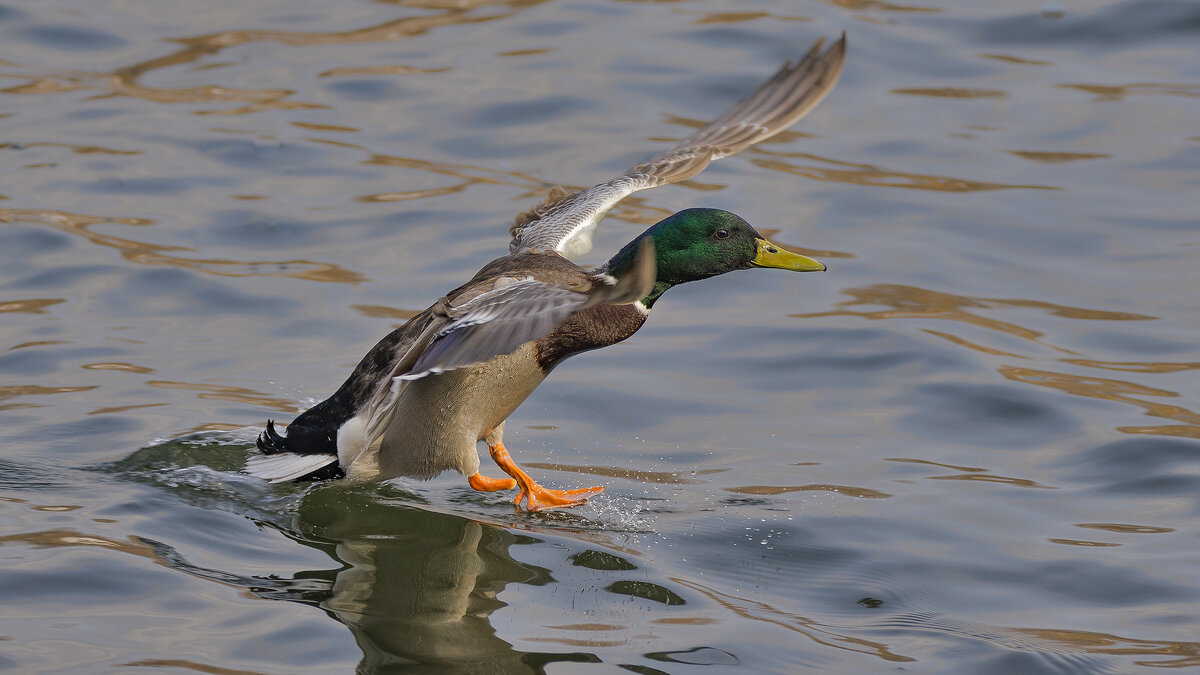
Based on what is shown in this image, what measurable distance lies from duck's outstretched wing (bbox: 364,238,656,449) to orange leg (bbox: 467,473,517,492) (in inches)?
23.5

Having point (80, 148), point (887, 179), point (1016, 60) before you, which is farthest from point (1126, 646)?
point (80, 148)

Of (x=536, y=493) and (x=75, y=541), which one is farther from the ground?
(x=536, y=493)

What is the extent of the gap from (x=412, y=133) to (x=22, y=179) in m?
2.64

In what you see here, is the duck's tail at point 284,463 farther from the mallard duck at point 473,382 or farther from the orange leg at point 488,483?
the orange leg at point 488,483

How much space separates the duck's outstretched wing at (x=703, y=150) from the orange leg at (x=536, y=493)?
102cm

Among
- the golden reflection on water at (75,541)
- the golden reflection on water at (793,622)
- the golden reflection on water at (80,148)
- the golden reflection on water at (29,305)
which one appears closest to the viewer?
the golden reflection on water at (793,622)

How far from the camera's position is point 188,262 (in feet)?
28.1

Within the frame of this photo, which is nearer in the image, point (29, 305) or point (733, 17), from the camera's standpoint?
point (29, 305)

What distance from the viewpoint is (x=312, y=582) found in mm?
5066

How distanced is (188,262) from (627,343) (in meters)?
2.63

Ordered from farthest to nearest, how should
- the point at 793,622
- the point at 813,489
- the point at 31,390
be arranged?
the point at 31,390, the point at 813,489, the point at 793,622

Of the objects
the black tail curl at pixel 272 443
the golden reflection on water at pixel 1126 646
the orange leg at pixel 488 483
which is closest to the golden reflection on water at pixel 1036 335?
the golden reflection on water at pixel 1126 646

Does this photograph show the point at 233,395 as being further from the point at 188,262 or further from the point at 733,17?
the point at 733,17

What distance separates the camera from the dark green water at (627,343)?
495cm
